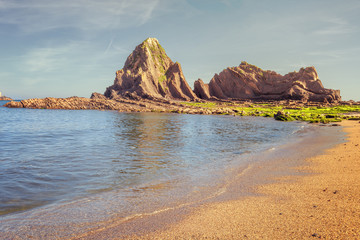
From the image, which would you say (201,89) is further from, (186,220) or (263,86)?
(186,220)

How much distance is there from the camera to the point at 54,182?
9797mm

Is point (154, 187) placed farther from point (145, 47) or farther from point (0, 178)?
point (145, 47)

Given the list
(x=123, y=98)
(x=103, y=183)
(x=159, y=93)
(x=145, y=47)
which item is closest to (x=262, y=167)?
(x=103, y=183)

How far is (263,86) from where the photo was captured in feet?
453

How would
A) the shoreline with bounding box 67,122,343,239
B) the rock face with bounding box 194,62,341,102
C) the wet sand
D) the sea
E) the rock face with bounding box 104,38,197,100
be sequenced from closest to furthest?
the wet sand, the shoreline with bounding box 67,122,343,239, the sea, the rock face with bounding box 194,62,341,102, the rock face with bounding box 104,38,197,100

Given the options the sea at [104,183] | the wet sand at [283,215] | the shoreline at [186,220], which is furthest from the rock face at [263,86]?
the wet sand at [283,215]

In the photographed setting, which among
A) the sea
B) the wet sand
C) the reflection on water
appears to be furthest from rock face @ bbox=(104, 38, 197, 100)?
the wet sand

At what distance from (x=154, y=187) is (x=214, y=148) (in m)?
9.90

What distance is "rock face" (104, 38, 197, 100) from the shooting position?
12344 cm

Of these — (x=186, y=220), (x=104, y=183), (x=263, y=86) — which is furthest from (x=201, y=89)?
(x=186, y=220)

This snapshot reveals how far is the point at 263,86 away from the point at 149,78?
6762 cm

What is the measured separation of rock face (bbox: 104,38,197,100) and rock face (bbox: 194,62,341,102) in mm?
15949

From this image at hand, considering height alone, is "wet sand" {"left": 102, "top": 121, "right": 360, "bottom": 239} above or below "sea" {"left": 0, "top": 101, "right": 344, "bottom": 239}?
above

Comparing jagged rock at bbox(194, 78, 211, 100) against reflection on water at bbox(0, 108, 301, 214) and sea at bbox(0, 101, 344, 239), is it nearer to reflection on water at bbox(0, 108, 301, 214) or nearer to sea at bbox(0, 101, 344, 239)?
reflection on water at bbox(0, 108, 301, 214)
